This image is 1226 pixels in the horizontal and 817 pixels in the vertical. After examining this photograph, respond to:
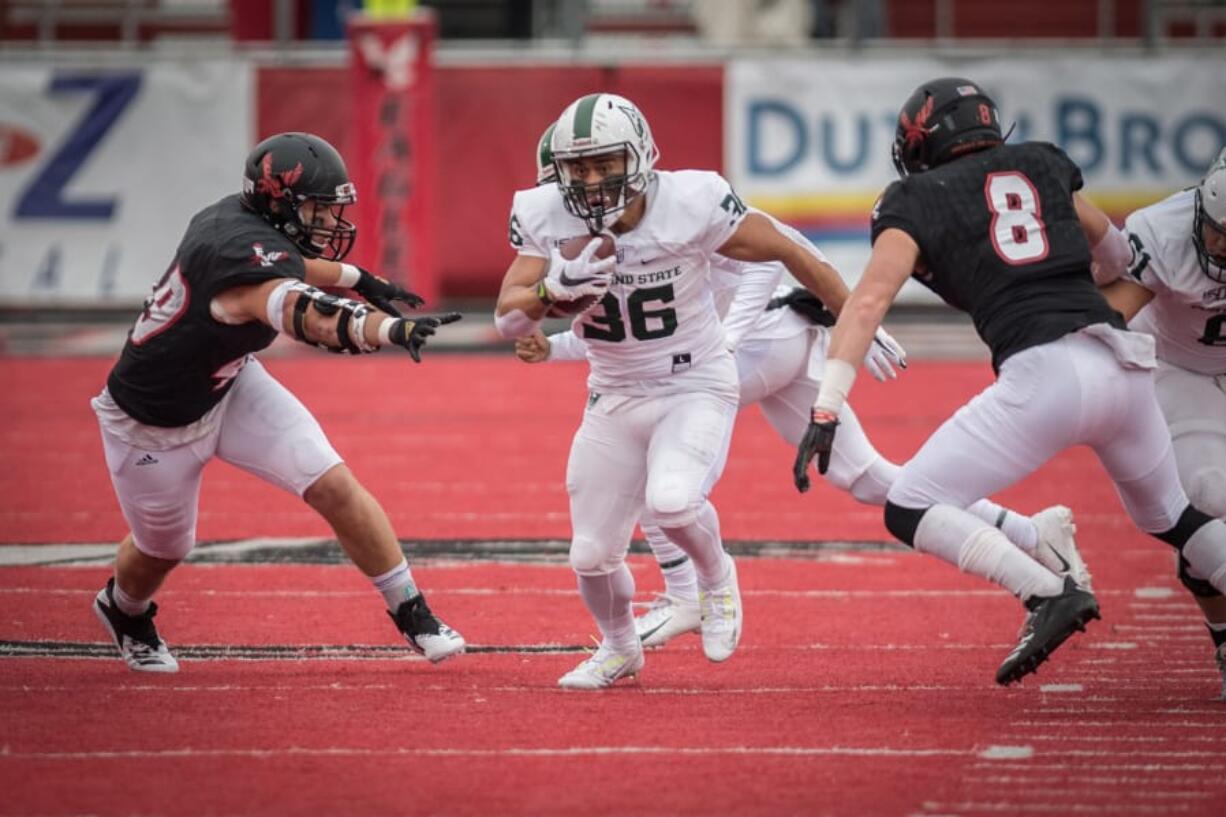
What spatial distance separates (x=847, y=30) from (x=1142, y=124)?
441cm

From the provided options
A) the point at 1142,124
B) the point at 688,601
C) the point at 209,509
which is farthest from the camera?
the point at 1142,124

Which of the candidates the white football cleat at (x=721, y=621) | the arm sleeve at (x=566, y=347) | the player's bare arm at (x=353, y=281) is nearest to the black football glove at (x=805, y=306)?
the arm sleeve at (x=566, y=347)

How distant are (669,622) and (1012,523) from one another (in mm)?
1214

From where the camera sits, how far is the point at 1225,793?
187 inches

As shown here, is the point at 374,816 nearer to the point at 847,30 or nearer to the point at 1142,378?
the point at 1142,378

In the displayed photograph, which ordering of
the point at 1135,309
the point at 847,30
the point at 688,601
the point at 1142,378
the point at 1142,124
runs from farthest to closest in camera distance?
the point at 847,30, the point at 1142,124, the point at 688,601, the point at 1135,309, the point at 1142,378

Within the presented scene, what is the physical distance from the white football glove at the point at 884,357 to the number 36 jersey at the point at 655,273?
73 cm

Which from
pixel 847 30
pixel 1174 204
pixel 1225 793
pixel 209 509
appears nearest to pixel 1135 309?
pixel 1174 204

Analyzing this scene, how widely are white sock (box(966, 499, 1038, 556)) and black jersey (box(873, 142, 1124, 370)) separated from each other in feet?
3.52

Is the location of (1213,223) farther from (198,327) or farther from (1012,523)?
(198,327)

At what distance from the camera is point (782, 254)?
612 centimetres

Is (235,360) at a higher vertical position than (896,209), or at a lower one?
lower

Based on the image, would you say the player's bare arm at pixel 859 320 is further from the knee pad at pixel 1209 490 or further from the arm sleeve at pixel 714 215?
the knee pad at pixel 1209 490

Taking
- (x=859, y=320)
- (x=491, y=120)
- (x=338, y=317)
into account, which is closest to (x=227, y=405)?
(x=338, y=317)
